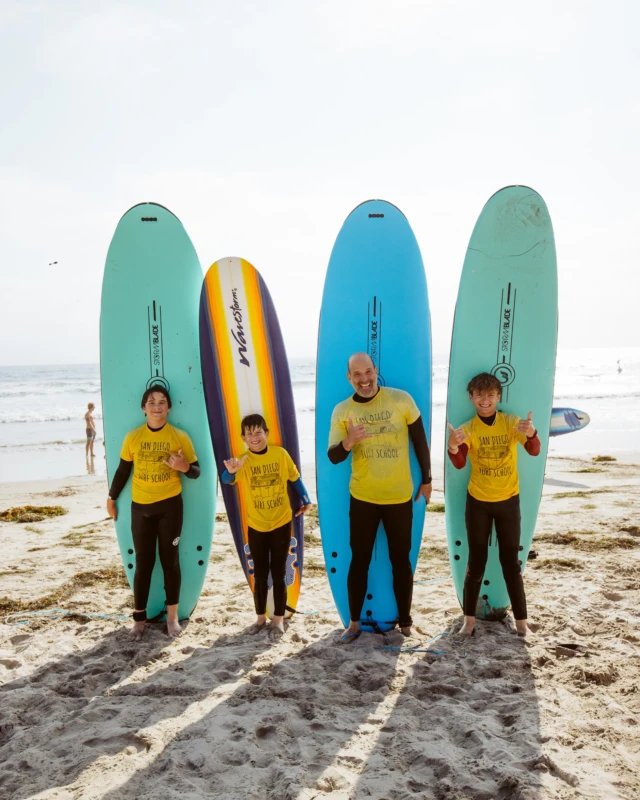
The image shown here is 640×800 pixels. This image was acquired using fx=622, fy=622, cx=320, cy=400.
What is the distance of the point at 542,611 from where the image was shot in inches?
135

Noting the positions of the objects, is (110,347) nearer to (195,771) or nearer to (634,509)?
(195,771)

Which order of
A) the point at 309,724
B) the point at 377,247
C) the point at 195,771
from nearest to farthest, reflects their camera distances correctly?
the point at 195,771
the point at 309,724
the point at 377,247

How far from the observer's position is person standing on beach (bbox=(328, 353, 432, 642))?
3.11m

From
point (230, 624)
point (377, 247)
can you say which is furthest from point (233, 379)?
point (230, 624)

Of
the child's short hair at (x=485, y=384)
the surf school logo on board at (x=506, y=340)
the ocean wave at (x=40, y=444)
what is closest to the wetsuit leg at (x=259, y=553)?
the child's short hair at (x=485, y=384)

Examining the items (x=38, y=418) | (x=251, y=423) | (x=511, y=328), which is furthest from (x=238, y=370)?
(x=38, y=418)

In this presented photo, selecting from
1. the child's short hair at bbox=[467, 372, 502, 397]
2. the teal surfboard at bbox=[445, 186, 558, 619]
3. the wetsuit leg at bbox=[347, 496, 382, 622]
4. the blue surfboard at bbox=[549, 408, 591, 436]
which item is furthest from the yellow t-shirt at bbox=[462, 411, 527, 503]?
the blue surfboard at bbox=[549, 408, 591, 436]

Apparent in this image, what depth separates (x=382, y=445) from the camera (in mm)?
3117

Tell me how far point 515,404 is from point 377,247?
1.23m

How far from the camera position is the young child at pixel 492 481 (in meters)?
3.15

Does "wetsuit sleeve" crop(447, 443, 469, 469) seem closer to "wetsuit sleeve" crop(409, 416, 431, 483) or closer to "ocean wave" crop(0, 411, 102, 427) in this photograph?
"wetsuit sleeve" crop(409, 416, 431, 483)

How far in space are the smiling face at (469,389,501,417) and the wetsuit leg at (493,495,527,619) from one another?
456 mm

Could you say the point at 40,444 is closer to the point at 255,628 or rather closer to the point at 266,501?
the point at 255,628

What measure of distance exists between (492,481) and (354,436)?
756mm
